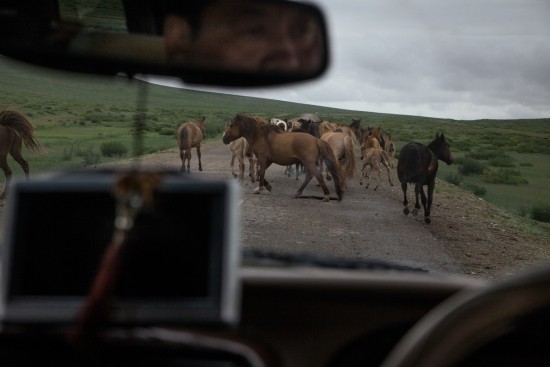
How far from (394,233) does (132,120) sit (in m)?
8.91

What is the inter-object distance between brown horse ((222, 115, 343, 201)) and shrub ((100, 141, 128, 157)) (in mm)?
12436

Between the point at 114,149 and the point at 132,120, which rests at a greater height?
the point at 132,120

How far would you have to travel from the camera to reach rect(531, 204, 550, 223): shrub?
5943 millimetres

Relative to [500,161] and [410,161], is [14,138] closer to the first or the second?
[500,161]

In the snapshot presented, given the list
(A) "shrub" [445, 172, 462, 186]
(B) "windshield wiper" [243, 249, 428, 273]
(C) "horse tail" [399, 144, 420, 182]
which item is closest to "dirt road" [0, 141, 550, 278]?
(A) "shrub" [445, 172, 462, 186]

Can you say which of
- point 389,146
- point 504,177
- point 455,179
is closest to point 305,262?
point 504,177

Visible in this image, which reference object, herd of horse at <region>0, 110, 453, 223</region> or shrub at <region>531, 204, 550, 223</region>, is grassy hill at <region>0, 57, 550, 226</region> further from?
herd of horse at <region>0, 110, 453, 223</region>

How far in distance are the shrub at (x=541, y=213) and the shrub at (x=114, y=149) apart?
253 cm

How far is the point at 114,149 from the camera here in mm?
5090

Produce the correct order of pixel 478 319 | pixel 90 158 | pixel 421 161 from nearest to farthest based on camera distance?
1. pixel 478 319
2. pixel 90 158
3. pixel 421 161

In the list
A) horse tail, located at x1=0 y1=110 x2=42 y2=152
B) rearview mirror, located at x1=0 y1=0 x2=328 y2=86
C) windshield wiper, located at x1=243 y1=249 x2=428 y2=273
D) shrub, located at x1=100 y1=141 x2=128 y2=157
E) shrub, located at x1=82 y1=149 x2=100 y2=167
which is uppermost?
rearview mirror, located at x1=0 y1=0 x2=328 y2=86

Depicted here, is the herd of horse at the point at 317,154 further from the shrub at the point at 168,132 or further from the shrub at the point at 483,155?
the shrub at the point at 483,155

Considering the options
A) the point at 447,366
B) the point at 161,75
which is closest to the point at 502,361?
the point at 447,366

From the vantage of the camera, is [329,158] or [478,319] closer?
[478,319]
